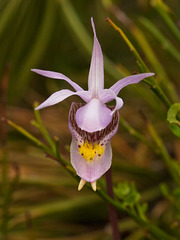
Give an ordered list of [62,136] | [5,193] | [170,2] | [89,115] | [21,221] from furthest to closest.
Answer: [170,2] → [62,136] → [21,221] → [5,193] → [89,115]

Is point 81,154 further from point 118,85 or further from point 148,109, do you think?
point 148,109

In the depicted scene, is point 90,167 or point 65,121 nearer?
point 90,167

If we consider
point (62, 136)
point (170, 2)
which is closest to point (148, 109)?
point (62, 136)

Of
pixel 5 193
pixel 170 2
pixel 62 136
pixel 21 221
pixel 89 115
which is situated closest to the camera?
pixel 89 115

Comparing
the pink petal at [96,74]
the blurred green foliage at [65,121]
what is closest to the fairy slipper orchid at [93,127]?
the pink petal at [96,74]

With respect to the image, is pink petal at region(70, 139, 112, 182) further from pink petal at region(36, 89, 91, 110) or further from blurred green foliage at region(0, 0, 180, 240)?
blurred green foliage at region(0, 0, 180, 240)

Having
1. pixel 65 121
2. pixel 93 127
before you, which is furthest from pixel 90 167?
pixel 65 121

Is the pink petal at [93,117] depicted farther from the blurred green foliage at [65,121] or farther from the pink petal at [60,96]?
the blurred green foliage at [65,121]

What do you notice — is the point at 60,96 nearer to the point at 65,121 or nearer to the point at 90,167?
the point at 90,167
